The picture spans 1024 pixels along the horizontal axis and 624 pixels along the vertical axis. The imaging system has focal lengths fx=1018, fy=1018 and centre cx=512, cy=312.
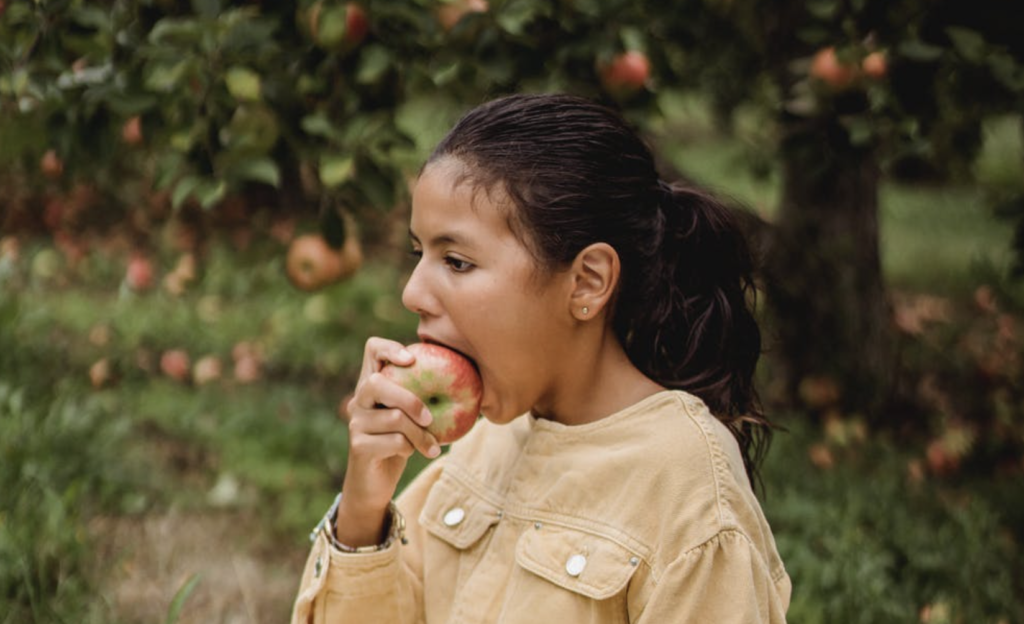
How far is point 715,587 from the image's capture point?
1195 millimetres

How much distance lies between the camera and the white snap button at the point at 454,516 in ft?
4.92

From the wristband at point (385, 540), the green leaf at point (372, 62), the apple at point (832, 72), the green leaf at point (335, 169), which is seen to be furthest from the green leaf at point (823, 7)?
the wristband at point (385, 540)

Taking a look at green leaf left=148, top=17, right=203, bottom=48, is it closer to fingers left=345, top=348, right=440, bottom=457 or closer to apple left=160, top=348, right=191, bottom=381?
fingers left=345, top=348, right=440, bottom=457

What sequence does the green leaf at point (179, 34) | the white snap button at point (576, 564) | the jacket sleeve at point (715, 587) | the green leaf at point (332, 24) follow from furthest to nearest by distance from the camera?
the green leaf at point (332, 24) < the green leaf at point (179, 34) < the white snap button at point (576, 564) < the jacket sleeve at point (715, 587)

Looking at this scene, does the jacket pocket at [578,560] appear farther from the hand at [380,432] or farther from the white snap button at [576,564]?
the hand at [380,432]

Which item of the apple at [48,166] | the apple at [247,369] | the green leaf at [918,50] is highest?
the green leaf at [918,50]

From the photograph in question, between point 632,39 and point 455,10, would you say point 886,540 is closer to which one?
point 632,39

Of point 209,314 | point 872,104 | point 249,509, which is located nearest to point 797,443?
point 872,104

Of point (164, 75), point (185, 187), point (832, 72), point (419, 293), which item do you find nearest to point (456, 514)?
point (419, 293)

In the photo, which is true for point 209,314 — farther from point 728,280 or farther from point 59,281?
point 728,280

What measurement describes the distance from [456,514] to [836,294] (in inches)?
89.8

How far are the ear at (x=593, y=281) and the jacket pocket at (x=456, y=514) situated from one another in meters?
0.33

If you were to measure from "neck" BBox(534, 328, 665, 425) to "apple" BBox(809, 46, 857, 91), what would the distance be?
115cm

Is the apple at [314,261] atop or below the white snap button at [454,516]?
below
